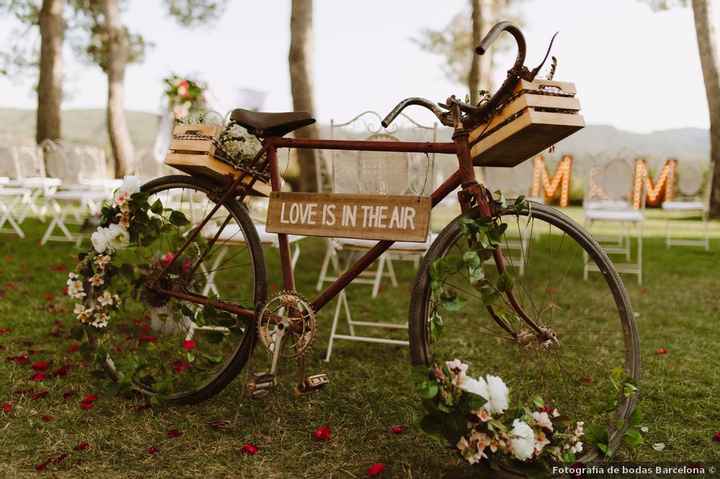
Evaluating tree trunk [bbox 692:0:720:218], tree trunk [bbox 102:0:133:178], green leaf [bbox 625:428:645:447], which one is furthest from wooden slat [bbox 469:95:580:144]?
tree trunk [bbox 102:0:133:178]

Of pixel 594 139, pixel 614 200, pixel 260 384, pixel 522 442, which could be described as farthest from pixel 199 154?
pixel 594 139

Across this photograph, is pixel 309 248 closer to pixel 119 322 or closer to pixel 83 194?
pixel 83 194

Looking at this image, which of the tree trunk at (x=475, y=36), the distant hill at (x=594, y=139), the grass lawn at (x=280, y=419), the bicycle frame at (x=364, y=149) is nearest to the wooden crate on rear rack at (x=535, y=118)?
the bicycle frame at (x=364, y=149)

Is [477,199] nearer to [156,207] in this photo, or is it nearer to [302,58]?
[156,207]

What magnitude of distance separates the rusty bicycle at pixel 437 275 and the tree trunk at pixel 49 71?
9.72 m

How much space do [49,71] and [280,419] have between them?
11082mm

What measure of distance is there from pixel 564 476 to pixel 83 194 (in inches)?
216

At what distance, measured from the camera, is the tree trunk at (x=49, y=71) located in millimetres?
11383

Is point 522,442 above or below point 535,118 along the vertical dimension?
below

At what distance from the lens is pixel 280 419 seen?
2389mm

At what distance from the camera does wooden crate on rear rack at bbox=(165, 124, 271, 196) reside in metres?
2.39

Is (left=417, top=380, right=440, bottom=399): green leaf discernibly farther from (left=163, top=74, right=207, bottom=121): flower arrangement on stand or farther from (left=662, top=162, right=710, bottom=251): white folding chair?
(left=662, top=162, right=710, bottom=251): white folding chair

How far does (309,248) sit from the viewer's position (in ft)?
22.9

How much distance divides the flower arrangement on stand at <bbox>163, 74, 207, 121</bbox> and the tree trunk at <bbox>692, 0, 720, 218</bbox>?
24.8 ft
